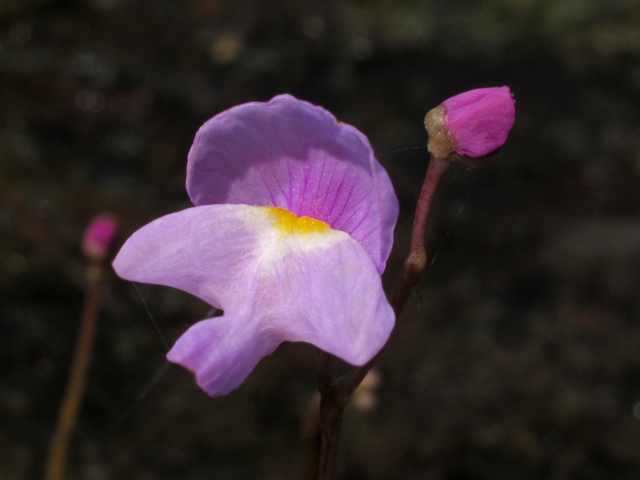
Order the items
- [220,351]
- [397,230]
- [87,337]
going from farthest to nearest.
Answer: [397,230]
[87,337]
[220,351]

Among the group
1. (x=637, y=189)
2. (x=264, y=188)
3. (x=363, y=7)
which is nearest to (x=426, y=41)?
(x=363, y=7)

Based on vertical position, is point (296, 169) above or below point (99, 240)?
above

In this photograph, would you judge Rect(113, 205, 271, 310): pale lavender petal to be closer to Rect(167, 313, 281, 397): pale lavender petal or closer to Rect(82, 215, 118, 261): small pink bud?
Rect(167, 313, 281, 397): pale lavender petal

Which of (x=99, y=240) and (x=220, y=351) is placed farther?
(x=99, y=240)

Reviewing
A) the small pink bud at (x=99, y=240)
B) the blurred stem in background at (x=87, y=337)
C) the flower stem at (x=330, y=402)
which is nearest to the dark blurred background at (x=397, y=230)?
the blurred stem in background at (x=87, y=337)

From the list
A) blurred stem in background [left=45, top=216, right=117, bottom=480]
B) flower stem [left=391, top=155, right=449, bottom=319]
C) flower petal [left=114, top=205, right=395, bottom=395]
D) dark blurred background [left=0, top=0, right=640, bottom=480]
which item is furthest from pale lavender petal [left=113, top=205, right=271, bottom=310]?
dark blurred background [left=0, top=0, right=640, bottom=480]

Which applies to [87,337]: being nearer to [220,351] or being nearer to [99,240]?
[99,240]

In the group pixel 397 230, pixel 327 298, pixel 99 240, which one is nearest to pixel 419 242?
pixel 327 298
